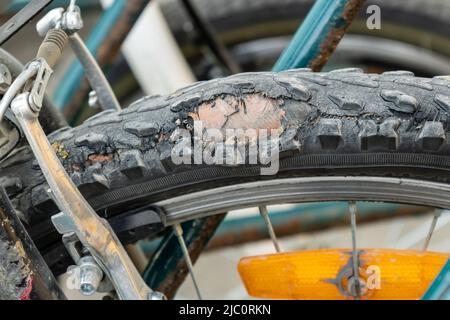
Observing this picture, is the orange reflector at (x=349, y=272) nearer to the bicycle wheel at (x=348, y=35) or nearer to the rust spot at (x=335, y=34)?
the rust spot at (x=335, y=34)

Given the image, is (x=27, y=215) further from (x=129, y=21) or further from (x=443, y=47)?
(x=443, y=47)

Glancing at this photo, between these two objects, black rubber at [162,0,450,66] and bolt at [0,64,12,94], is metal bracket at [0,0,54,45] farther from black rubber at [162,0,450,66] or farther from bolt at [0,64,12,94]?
black rubber at [162,0,450,66]

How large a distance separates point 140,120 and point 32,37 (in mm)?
A: 1518

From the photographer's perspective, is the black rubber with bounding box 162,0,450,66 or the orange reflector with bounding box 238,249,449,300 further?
the black rubber with bounding box 162,0,450,66

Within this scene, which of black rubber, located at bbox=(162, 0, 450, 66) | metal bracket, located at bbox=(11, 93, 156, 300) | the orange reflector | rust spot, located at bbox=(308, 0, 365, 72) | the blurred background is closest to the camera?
metal bracket, located at bbox=(11, 93, 156, 300)

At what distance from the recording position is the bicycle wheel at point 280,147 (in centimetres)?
72

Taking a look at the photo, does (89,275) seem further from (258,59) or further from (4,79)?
(258,59)

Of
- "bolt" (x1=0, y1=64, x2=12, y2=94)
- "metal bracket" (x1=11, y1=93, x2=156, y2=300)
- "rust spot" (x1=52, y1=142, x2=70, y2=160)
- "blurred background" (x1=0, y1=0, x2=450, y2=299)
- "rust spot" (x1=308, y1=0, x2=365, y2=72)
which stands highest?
"blurred background" (x1=0, y1=0, x2=450, y2=299)

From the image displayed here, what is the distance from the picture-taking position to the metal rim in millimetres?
761

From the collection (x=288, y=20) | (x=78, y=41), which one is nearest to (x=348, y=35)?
(x=288, y=20)

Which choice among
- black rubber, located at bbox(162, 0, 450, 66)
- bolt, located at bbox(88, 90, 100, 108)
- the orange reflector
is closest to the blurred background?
black rubber, located at bbox(162, 0, 450, 66)

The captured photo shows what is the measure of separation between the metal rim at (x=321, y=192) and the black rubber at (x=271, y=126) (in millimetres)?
11

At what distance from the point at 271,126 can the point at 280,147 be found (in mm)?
22

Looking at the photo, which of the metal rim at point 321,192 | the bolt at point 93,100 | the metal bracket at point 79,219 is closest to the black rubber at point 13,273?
the metal bracket at point 79,219
